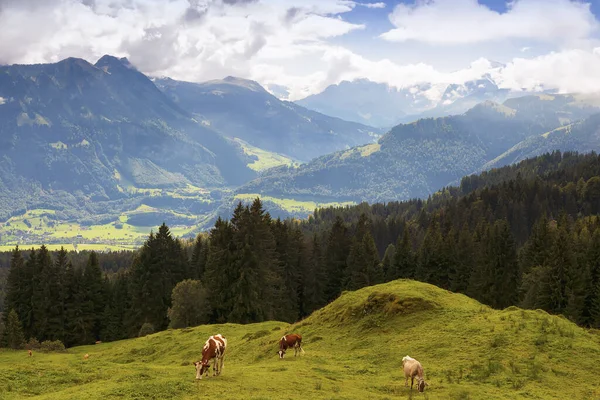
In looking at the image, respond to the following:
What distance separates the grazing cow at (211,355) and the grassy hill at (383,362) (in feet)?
2.25

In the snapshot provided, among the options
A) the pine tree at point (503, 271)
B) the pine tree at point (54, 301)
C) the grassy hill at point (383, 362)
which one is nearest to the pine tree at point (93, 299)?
the pine tree at point (54, 301)

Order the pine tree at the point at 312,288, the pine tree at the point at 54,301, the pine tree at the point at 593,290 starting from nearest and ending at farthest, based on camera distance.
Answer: the pine tree at the point at 593,290 < the pine tree at the point at 54,301 < the pine tree at the point at 312,288

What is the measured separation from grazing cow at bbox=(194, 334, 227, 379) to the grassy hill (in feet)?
2.25

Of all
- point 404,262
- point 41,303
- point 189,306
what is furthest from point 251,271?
point 404,262

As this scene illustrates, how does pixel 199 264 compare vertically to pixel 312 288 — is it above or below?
above

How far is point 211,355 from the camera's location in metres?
29.0

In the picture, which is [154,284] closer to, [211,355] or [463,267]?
[463,267]

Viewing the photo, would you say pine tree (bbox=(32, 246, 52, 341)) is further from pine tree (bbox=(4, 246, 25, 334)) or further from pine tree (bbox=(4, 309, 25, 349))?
pine tree (bbox=(4, 309, 25, 349))

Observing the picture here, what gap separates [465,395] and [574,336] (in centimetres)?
1458

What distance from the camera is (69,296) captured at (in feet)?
327

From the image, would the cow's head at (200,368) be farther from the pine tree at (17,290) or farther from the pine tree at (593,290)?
the pine tree at (17,290)

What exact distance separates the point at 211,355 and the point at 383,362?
42.9 feet

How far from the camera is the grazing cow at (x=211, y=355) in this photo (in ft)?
91.8

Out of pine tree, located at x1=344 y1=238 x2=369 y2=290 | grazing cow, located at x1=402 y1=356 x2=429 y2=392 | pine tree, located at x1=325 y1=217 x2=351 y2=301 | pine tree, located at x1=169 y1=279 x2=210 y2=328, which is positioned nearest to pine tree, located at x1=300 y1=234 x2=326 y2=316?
pine tree, located at x1=325 y1=217 x2=351 y2=301
